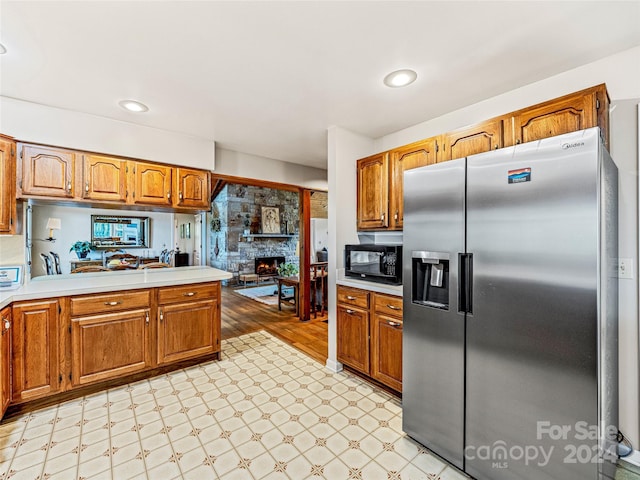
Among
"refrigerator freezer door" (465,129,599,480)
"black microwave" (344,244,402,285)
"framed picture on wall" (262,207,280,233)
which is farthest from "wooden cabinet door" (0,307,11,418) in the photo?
"framed picture on wall" (262,207,280,233)

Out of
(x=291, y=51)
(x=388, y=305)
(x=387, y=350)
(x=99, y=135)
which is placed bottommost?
(x=387, y=350)

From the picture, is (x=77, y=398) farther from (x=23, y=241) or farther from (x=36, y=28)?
(x=36, y=28)

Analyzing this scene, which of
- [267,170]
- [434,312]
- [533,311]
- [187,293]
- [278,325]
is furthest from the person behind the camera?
[278,325]

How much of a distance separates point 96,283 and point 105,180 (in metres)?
0.99

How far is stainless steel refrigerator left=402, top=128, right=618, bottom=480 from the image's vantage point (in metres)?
1.21

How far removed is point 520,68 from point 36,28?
2.93 metres

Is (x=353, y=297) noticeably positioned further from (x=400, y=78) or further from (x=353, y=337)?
Result: (x=400, y=78)

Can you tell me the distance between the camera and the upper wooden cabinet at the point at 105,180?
2.46 m

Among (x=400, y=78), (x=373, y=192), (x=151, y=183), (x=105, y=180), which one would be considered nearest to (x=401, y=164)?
(x=373, y=192)

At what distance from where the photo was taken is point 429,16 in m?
1.48

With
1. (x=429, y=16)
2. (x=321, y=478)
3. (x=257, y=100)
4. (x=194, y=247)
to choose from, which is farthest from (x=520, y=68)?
(x=194, y=247)

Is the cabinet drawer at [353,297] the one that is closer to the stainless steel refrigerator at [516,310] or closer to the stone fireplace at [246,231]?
the stainless steel refrigerator at [516,310]

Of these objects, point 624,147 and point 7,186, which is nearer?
point 624,147

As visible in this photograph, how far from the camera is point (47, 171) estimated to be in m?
2.52
